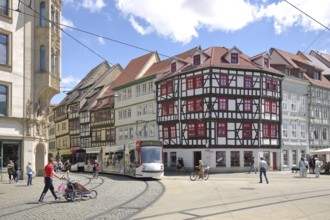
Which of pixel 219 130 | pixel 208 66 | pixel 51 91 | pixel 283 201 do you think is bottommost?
pixel 283 201

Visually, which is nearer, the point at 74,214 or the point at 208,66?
the point at 74,214

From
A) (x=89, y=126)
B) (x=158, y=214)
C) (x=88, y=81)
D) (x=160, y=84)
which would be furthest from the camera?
(x=88, y=81)

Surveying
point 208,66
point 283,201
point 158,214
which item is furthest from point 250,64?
point 158,214

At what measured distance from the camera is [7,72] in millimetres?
29156

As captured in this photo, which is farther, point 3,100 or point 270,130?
point 270,130

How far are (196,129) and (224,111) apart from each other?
358 cm

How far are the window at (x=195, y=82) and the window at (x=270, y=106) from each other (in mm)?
7915

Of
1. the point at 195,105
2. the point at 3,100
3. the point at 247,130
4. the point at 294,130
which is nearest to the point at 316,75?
the point at 294,130

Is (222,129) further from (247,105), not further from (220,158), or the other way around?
(247,105)

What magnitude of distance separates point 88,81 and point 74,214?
67889 millimetres

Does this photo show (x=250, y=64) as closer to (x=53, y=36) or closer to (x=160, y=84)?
(x=160, y=84)

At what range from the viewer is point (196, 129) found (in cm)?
4644

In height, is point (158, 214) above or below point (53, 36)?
below

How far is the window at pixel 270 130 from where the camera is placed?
47.9m
